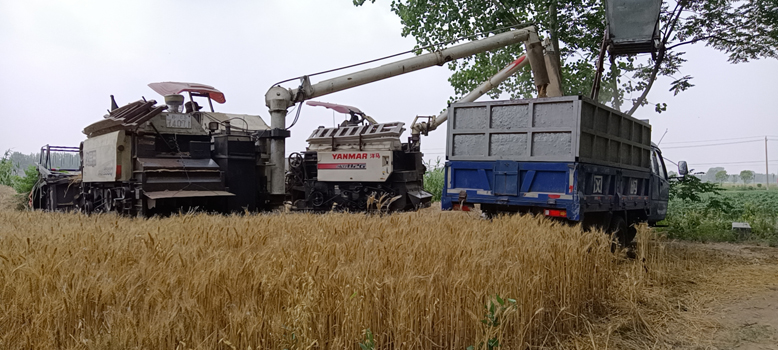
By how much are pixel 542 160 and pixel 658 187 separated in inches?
200

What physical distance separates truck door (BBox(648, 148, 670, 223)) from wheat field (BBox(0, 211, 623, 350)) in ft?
22.8

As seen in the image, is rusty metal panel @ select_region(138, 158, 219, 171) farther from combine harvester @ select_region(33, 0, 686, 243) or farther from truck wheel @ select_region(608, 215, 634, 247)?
truck wheel @ select_region(608, 215, 634, 247)

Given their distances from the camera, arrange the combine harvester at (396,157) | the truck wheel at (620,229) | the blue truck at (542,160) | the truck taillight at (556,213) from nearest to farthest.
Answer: the truck taillight at (556,213) → the blue truck at (542,160) → the combine harvester at (396,157) → the truck wheel at (620,229)

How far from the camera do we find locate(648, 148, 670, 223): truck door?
437 inches

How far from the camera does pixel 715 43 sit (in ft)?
49.9

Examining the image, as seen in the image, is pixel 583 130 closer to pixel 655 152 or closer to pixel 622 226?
pixel 622 226

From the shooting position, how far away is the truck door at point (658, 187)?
36.4ft

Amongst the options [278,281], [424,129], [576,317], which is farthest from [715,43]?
[278,281]

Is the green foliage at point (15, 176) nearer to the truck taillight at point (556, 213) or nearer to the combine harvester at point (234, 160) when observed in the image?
the combine harvester at point (234, 160)

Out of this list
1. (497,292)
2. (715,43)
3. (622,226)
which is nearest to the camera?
(497,292)

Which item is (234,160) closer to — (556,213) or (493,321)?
(556,213)

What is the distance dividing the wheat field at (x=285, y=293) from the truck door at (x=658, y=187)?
6949 mm

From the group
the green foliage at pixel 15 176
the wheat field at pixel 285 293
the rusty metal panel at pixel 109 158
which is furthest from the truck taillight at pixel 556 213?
the green foliage at pixel 15 176

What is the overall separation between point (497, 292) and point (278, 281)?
4.69 feet
